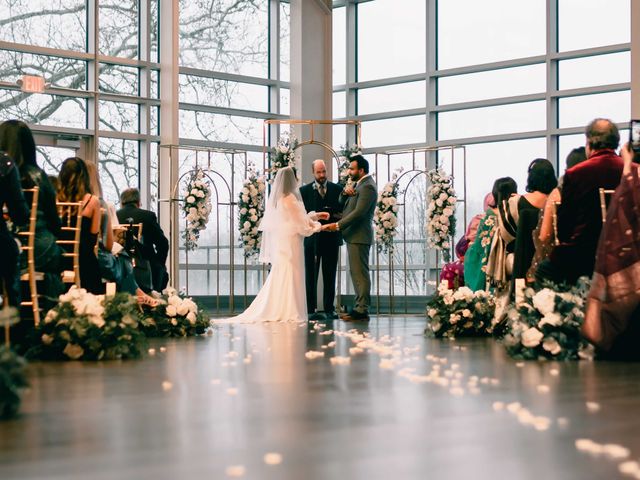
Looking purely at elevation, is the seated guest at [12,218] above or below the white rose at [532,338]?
above

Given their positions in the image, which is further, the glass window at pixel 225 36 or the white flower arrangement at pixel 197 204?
the glass window at pixel 225 36

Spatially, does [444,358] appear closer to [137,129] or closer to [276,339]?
[276,339]

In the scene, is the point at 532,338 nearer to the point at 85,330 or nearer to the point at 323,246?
the point at 85,330

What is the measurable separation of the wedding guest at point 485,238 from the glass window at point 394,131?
665 centimetres

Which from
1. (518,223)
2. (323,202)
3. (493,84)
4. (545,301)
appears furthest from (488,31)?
(545,301)

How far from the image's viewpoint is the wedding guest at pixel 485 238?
8219mm

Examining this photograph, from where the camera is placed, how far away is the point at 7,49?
42.7ft

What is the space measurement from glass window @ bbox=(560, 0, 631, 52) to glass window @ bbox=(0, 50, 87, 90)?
21.4 feet

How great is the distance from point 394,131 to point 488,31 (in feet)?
6.98

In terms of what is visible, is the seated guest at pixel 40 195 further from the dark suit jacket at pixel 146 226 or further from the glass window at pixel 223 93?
the glass window at pixel 223 93

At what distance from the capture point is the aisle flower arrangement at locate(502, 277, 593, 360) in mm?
5586

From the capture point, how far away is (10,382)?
3.21 meters

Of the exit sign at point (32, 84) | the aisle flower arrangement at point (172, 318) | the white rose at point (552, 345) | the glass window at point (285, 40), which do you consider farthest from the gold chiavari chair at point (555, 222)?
the glass window at point (285, 40)

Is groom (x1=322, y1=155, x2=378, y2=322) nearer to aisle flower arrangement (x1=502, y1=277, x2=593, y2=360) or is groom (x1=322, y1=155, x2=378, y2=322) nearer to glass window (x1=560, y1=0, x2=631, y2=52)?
glass window (x1=560, y1=0, x2=631, y2=52)
